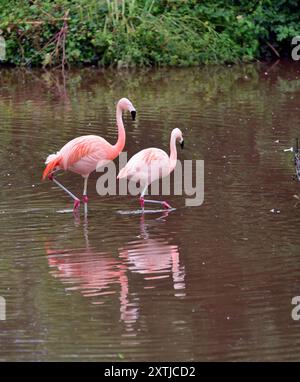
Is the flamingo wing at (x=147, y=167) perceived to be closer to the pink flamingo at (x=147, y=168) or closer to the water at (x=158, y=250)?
the pink flamingo at (x=147, y=168)

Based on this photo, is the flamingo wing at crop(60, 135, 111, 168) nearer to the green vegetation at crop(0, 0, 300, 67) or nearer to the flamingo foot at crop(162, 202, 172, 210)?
the flamingo foot at crop(162, 202, 172, 210)

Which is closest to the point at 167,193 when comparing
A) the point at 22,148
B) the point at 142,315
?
the point at 22,148

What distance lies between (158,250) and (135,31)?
32.8 ft

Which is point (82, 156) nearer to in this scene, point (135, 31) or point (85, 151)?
point (85, 151)

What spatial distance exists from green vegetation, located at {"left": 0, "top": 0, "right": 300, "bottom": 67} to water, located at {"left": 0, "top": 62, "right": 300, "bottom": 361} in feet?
13.2

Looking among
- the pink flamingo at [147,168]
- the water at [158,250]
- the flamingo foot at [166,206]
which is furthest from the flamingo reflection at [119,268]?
the pink flamingo at [147,168]

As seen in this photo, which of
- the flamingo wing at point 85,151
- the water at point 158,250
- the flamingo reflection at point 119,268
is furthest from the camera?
the flamingo wing at point 85,151

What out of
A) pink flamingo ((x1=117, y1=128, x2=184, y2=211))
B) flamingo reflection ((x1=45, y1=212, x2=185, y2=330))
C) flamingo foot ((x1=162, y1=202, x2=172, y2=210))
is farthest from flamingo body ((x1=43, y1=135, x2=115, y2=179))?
flamingo reflection ((x1=45, y1=212, x2=185, y2=330))

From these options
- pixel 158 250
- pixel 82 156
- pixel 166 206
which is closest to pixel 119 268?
pixel 158 250

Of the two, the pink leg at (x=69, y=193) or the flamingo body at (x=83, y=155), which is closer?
the pink leg at (x=69, y=193)

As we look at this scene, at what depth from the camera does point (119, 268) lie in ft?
25.4

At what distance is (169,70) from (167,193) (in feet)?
27.0

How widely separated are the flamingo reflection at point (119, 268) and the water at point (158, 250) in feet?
0.05

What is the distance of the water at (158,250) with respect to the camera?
642 centimetres
